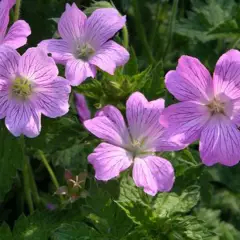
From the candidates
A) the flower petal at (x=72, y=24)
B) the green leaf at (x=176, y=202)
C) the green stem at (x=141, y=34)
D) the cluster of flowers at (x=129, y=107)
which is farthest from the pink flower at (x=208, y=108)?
the green stem at (x=141, y=34)

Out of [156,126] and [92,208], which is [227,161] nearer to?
[156,126]

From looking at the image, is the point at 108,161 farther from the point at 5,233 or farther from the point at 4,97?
the point at 5,233

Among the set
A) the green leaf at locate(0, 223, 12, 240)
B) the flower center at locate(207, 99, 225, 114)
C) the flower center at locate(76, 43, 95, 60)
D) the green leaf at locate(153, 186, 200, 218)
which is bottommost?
the green leaf at locate(0, 223, 12, 240)

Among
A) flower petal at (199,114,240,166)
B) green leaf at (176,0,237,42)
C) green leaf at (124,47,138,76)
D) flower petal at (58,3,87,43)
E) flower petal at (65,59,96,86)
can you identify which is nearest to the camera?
flower petal at (199,114,240,166)

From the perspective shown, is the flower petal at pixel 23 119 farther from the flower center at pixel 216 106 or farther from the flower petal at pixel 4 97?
the flower center at pixel 216 106

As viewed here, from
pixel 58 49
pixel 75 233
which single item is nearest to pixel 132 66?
pixel 58 49

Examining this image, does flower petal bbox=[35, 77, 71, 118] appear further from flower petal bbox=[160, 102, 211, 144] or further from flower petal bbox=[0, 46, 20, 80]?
flower petal bbox=[160, 102, 211, 144]

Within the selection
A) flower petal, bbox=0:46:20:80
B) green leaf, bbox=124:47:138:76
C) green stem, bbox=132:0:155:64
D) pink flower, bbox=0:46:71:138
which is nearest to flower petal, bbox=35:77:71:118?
pink flower, bbox=0:46:71:138
